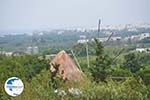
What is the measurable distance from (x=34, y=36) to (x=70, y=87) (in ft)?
158

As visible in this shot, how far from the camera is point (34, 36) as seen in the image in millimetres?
56094

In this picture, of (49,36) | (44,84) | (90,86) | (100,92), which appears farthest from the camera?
(49,36)

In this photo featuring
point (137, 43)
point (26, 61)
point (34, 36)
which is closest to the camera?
point (26, 61)

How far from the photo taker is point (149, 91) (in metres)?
7.91

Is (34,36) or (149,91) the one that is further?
(34,36)

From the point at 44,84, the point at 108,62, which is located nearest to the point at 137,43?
the point at 108,62

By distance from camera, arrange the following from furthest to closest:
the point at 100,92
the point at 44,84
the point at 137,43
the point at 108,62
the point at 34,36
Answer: the point at 34,36 < the point at 137,43 < the point at 108,62 < the point at 44,84 < the point at 100,92

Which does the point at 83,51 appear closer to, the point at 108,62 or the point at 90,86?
the point at 108,62

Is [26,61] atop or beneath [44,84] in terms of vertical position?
beneath

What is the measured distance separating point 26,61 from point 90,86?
18989mm

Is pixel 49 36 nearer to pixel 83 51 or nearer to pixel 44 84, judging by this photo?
pixel 83 51

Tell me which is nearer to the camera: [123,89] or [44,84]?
[123,89]

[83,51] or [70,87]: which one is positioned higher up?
[70,87]

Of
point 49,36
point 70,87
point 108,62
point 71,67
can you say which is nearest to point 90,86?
point 70,87
